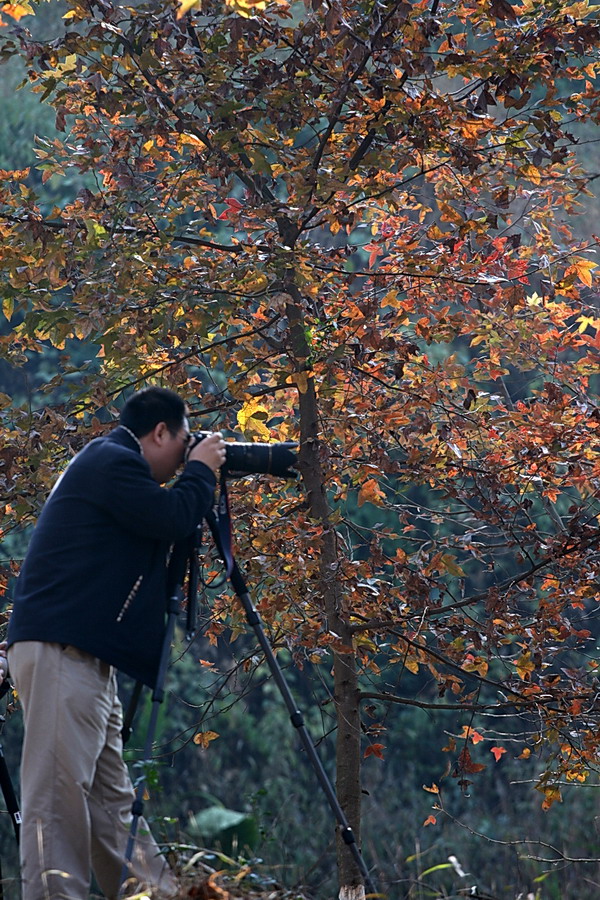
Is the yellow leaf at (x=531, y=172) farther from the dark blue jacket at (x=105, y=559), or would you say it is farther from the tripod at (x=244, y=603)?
the dark blue jacket at (x=105, y=559)

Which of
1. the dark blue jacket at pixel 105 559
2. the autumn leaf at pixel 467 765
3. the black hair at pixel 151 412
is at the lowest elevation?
the autumn leaf at pixel 467 765

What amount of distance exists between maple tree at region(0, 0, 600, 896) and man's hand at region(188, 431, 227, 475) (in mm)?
631

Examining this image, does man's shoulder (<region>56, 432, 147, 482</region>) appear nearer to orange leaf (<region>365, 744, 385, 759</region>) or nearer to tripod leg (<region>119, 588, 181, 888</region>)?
tripod leg (<region>119, 588, 181, 888</region>)

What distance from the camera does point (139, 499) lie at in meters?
2.42

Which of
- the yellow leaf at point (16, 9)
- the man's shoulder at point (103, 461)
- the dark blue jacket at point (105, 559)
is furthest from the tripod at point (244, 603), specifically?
the yellow leaf at point (16, 9)

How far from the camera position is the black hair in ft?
8.69

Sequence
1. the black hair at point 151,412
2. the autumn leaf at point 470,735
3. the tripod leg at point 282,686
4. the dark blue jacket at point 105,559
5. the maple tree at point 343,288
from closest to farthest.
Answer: the dark blue jacket at point 105,559 < the black hair at point 151,412 < the tripod leg at point 282,686 < the maple tree at point 343,288 < the autumn leaf at point 470,735

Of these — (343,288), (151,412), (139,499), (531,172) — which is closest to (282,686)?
(139,499)

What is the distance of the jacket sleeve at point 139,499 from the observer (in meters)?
2.43

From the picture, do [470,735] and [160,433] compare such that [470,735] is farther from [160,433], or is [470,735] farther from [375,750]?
[160,433]

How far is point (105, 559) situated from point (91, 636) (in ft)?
0.61

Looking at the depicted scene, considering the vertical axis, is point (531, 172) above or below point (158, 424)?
above

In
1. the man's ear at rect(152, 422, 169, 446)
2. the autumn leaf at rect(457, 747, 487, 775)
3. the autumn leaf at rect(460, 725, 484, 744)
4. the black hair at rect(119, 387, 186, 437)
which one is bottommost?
the autumn leaf at rect(457, 747, 487, 775)

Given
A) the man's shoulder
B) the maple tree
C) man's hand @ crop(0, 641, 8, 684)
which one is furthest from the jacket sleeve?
the maple tree
